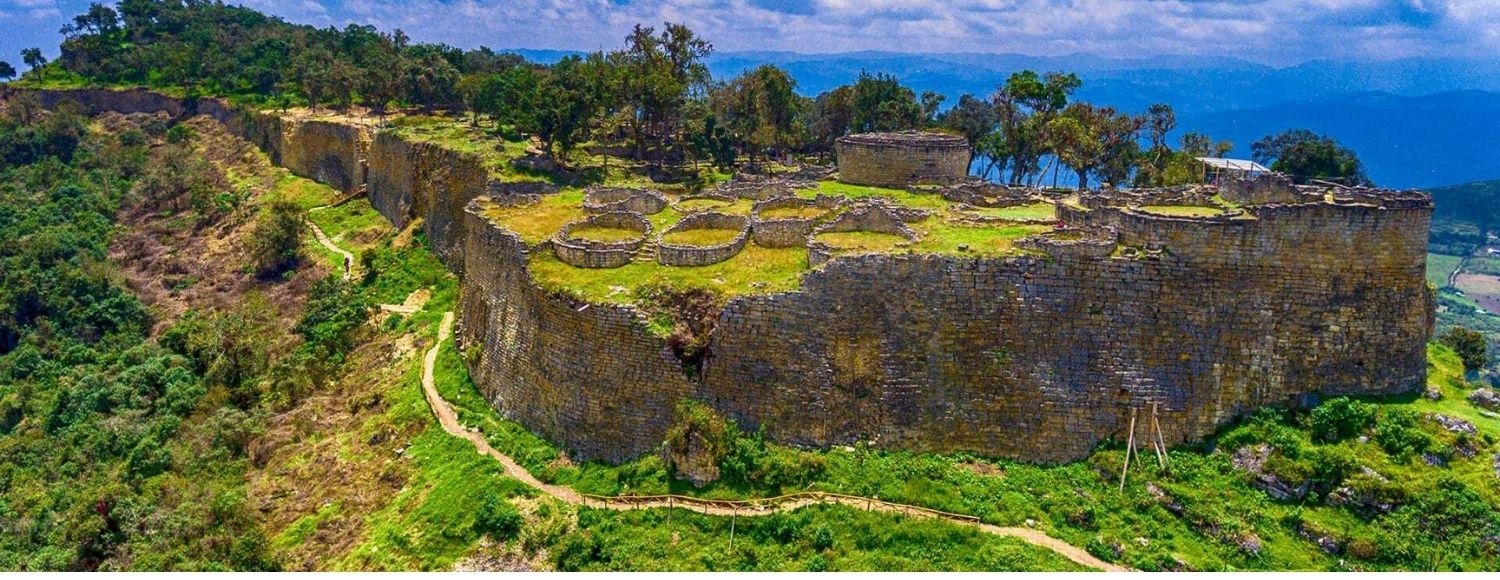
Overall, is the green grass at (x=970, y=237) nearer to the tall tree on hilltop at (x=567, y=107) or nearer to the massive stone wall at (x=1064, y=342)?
the massive stone wall at (x=1064, y=342)

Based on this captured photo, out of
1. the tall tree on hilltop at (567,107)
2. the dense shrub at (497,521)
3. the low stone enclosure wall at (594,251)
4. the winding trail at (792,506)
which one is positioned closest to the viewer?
the winding trail at (792,506)

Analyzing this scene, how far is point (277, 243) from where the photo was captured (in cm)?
4541

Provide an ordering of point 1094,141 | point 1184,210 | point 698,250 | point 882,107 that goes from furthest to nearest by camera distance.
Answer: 1. point 882,107
2. point 1094,141
3. point 1184,210
4. point 698,250

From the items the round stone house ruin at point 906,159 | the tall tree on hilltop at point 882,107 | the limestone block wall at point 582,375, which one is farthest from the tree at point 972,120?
the limestone block wall at point 582,375

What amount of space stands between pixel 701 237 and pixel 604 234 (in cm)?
→ 320

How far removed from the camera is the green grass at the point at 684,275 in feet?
75.4

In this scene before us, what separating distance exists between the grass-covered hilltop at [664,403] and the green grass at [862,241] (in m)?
0.18

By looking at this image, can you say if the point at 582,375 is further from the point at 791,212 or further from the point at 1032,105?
the point at 1032,105

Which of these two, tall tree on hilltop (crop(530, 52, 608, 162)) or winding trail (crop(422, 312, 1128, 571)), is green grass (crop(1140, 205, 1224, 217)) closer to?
winding trail (crop(422, 312, 1128, 571))

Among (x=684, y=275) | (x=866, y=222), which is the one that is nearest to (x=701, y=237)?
(x=684, y=275)

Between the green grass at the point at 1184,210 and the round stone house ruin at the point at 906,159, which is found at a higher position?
the round stone house ruin at the point at 906,159

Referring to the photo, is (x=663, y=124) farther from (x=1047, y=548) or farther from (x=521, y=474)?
(x=1047, y=548)

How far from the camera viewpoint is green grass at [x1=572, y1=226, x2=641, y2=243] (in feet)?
90.4

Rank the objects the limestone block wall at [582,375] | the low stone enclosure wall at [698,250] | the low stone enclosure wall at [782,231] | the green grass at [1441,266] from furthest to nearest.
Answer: the green grass at [1441,266] < the low stone enclosure wall at [782,231] < the low stone enclosure wall at [698,250] < the limestone block wall at [582,375]
